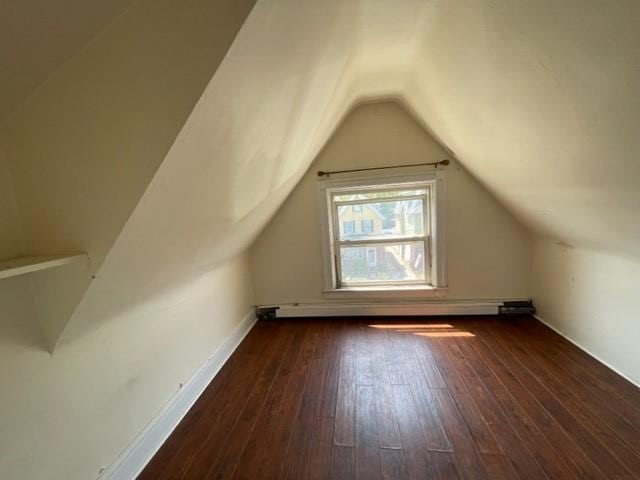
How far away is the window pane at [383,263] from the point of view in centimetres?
289

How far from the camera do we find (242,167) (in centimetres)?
127

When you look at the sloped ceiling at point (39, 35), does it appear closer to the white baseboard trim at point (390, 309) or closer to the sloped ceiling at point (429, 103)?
→ the sloped ceiling at point (429, 103)

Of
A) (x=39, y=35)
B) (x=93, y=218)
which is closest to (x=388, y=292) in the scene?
(x=93, y=218)

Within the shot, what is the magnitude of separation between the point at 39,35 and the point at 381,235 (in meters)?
2.66

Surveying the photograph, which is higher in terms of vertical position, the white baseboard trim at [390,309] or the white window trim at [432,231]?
the white window trim at [432,231]

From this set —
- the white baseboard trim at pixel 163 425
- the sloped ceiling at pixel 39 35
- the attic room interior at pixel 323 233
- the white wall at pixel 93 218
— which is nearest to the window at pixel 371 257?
the attic room interior at pixel 323 233

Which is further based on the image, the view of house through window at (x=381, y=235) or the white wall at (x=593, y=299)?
the view of house through window at (x=381, y=235)

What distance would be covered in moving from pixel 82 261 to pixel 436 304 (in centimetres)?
284

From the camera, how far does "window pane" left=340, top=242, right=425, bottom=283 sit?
2887mm

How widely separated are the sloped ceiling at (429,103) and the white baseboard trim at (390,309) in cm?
115

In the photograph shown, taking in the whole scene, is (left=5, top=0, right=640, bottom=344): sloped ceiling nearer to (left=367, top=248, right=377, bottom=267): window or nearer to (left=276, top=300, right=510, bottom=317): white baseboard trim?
(left=276, top=300, right=510, bottom=317): white baseboard trim

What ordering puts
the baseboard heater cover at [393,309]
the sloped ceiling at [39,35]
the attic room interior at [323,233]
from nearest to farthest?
the sloped ceiling at [39,35], the attic room interior at [323,233], the baseboard heater cover at [393,309]

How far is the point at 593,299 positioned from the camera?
200 cm

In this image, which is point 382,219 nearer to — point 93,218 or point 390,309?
point 390,309
